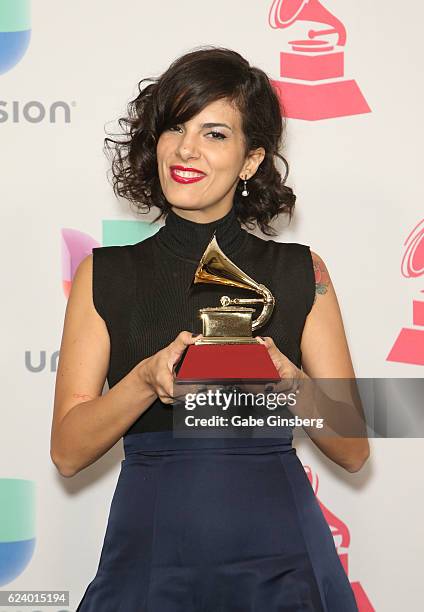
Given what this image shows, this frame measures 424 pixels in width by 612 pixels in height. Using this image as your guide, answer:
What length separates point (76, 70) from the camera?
7.07 feet

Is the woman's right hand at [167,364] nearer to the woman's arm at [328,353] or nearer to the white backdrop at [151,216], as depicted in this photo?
the woman's arm at [328,353]

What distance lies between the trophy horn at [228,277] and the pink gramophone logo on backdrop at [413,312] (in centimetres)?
81

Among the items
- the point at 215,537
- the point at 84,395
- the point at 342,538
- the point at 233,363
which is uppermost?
the point at 233,363

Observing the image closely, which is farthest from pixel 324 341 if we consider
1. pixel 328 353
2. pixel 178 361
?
pixel 178 361

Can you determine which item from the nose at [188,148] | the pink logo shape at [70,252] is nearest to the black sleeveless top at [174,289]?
the nose at [188,148]

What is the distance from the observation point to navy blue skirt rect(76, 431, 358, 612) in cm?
133

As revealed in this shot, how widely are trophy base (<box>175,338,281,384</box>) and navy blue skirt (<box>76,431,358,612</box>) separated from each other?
0.15m

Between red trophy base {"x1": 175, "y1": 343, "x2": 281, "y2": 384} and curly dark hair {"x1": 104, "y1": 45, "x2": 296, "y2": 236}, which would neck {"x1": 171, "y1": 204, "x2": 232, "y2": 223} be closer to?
curly dark hair {"x1": 104, "y1": 45, "x2": 296, "y2": 236}

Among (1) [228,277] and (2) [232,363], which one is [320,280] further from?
(2) [232,363]

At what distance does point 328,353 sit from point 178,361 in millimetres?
325

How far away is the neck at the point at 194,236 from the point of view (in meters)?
1.62

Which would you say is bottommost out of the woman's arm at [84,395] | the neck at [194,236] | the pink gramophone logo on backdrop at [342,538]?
the pink gramophone logo on backdrop at [342,538]

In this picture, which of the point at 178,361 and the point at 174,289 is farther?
the point at 174,289

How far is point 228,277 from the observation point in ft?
4.88
